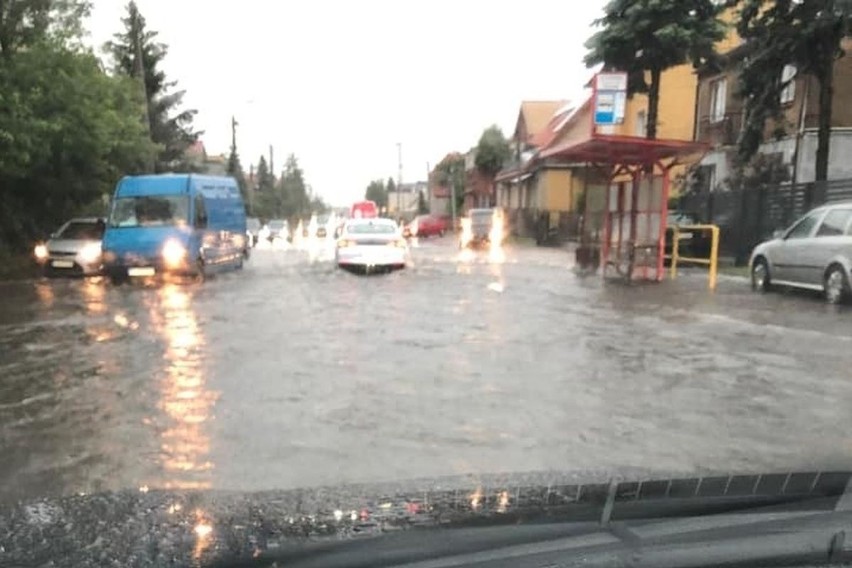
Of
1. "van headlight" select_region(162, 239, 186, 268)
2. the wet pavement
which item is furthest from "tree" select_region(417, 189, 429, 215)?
the wet pavement

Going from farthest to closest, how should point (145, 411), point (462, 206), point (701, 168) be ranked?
1. point (462, 206)
2. point (701, 168)
3. point (145, 411)

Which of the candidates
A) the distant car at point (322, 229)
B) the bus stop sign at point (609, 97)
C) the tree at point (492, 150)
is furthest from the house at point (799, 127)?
the distant car at point (322, 229)

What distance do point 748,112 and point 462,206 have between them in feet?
198

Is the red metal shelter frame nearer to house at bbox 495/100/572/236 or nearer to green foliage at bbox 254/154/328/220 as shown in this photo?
house at bbox 495/100/572/236

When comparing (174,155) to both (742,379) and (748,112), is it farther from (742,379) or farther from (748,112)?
(742,379)

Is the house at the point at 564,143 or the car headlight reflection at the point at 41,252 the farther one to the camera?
the house at the point at 564,143

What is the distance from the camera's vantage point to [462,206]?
282 feet

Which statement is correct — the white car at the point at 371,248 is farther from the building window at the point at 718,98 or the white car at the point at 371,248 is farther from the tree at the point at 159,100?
the tree at the point at 159,100

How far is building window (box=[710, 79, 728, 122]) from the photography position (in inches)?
1379

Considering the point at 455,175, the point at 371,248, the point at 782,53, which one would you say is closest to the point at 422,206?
the point at 455,175

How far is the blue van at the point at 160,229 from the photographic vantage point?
2116 centimetres

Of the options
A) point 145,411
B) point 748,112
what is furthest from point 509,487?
point 748,112

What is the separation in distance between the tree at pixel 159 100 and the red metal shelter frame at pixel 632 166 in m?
27.8

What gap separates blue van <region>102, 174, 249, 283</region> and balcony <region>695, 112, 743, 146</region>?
1843cm
